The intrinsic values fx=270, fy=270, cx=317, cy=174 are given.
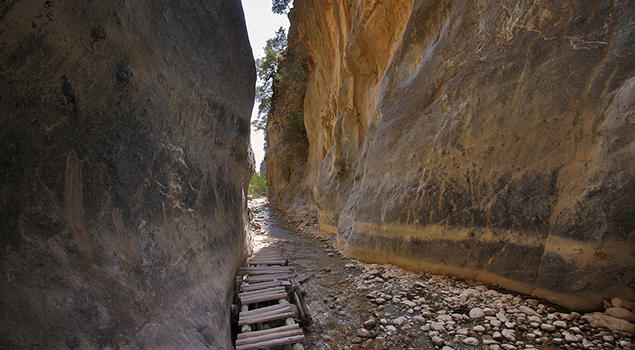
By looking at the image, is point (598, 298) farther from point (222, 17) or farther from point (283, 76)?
point (283, 76)

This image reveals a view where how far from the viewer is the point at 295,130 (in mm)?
19516

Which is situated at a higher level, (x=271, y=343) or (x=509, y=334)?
(x=509, y=334)

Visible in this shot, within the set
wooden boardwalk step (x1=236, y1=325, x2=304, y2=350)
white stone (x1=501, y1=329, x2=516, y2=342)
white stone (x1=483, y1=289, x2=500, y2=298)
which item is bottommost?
wooden boardwalk step (x1=236, y1=325, x2=304, y2=350)

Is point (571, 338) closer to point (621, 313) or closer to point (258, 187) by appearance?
point (621, 313)

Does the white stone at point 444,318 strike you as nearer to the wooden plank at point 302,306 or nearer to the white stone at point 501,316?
the white stone at point 501,316

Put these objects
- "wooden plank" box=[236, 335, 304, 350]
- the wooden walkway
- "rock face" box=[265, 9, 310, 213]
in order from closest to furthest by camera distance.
Answer: 1. "wooden plank" box=[236, 335, 304, 350]
2. the wooden walkway
3. "rock face" box=[265, 9, 310, 213]

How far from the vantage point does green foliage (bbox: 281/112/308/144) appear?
1920 cm

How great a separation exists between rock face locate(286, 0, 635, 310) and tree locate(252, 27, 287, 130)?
54.2ft

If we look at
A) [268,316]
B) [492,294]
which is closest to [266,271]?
[268,316]

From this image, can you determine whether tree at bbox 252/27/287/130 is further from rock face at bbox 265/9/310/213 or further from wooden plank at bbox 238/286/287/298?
wooden plank at bbox 238/286/287/298

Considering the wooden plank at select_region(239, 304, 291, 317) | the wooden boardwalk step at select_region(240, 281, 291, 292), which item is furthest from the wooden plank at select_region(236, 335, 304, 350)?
the wooden boardwalk step at select_region(240, 281, 291, 292)

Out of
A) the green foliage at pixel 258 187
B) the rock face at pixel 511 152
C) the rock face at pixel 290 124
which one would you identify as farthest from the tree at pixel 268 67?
the green foliage at pixel 258 187

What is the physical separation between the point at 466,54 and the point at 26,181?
5.29 m

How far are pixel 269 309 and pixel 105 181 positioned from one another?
7.03ft
